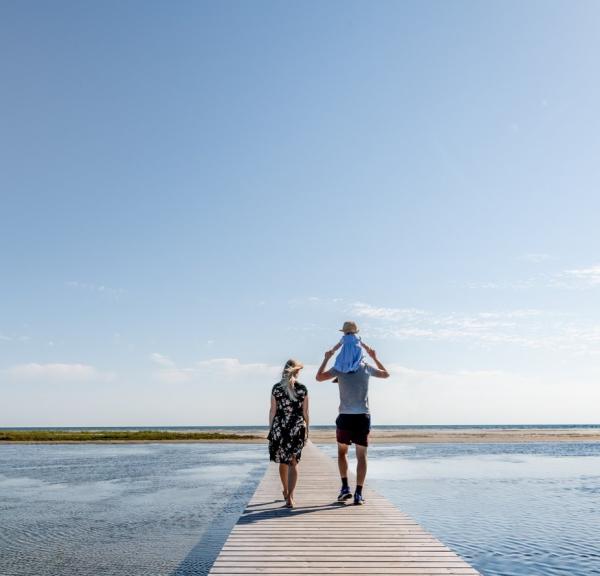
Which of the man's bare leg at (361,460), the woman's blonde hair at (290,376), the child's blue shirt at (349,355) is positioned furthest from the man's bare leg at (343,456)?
the child's blue shirt at (349,355)

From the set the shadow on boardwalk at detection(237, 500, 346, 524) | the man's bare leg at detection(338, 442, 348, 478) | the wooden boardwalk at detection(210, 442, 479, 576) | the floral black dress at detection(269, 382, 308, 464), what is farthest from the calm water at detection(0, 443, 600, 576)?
the man's bare leg at detection(338, 442, 348, 478)

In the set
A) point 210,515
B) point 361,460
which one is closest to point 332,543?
point 361,460

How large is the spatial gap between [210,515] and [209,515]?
0.03m

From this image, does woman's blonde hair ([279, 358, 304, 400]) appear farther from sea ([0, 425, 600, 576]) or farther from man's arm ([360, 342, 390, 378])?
sea ([0, 425, 600, 576])

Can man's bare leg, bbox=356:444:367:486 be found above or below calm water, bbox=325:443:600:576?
above

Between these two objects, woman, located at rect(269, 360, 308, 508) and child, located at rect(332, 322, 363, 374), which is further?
woman, located at rect(269, 360, 308, 508)

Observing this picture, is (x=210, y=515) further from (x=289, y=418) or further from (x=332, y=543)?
(x=332, y=543)

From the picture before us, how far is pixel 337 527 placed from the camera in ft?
25.1

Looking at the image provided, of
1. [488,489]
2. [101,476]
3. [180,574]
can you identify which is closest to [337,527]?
[180,574]

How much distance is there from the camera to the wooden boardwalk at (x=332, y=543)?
576 cm

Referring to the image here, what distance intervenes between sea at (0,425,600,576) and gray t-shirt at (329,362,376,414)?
117 inches

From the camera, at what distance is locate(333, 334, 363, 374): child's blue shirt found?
8.59 meters

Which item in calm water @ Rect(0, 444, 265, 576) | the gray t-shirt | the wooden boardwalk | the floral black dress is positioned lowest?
calm water @ Rect(0, 444, 265, 576)

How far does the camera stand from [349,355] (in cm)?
863
